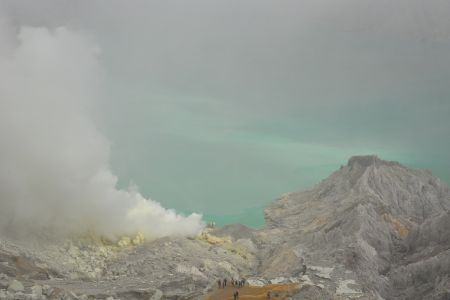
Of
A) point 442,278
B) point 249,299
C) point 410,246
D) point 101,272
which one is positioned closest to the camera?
point 249,299

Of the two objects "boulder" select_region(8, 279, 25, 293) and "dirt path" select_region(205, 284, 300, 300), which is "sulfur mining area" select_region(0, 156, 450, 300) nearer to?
"boulder" select_region(8, 279, 25, 293)

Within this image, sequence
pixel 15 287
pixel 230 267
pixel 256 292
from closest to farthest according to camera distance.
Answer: pixel 15 287, pixel 256 292, pixel 230 267

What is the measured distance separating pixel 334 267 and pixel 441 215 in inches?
1816

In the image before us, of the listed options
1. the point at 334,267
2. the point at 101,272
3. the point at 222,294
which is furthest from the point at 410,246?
the point at 101,272

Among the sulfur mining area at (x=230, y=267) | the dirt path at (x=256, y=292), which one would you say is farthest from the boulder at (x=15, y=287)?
the dirt path at (x=256, y=292)

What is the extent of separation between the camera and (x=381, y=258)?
18225 cm

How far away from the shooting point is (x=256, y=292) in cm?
13062

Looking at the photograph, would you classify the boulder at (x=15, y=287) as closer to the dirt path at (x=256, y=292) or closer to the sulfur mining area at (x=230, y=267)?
the sulfur mining area at (x=230, y=267)

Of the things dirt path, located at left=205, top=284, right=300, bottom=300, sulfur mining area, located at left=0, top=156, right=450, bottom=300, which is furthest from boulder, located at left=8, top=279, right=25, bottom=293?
dirt path, located at left=205, top=284, right=300, bottom=300

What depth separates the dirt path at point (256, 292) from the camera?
124375mm

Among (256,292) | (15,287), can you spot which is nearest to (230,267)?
(256,292)

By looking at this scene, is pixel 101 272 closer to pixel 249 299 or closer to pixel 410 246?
pixel 249 299

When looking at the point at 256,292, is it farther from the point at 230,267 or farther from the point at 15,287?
the point at 15,287

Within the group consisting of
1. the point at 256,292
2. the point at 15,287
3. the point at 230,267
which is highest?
the point at 230,267
